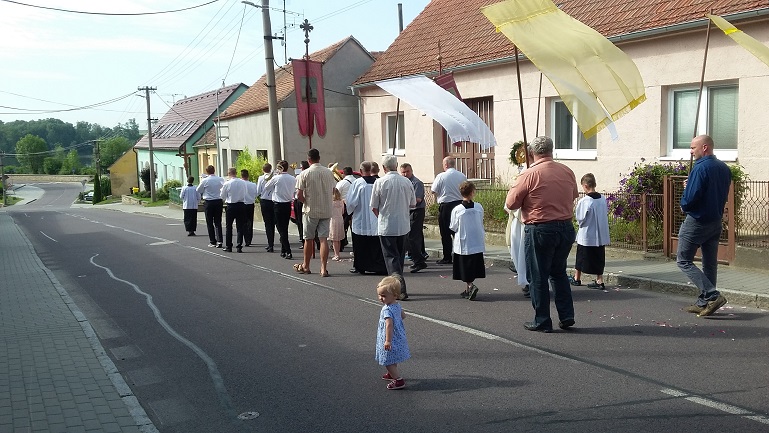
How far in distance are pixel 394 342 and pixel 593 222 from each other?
5017 mm

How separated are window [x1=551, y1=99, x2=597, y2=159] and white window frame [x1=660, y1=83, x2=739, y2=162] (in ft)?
6.81

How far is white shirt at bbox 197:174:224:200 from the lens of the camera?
1684 cm

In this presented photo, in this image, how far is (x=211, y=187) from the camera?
55.5ft

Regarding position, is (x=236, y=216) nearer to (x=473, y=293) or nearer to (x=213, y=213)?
(x=213, y=213)

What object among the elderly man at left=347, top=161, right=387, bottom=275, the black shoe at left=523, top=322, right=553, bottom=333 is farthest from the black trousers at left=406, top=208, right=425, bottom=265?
the black shoe at left=523, top=322, right=553, bottom=333

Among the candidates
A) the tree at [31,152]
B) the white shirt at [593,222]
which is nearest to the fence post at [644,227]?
the white shirt at [593,222]

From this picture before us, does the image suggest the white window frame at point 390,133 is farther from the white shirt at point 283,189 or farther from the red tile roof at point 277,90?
the white shirt at point 283,189

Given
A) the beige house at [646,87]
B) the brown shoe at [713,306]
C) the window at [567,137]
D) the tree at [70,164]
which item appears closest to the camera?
the brown shoe at [713,306]

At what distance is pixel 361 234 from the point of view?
1177cm

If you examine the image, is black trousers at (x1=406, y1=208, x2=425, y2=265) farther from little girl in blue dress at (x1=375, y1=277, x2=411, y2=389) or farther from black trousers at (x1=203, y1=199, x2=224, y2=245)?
black trousers at (x1=203, y1=199, x2=224, y2=245)

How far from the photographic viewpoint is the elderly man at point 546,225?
730 centimetres

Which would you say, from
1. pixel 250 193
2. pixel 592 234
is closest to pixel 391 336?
pixel 592 234

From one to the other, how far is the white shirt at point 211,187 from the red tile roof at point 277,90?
1317 cm

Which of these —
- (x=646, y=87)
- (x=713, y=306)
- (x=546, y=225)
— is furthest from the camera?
(x=646, y=87)
